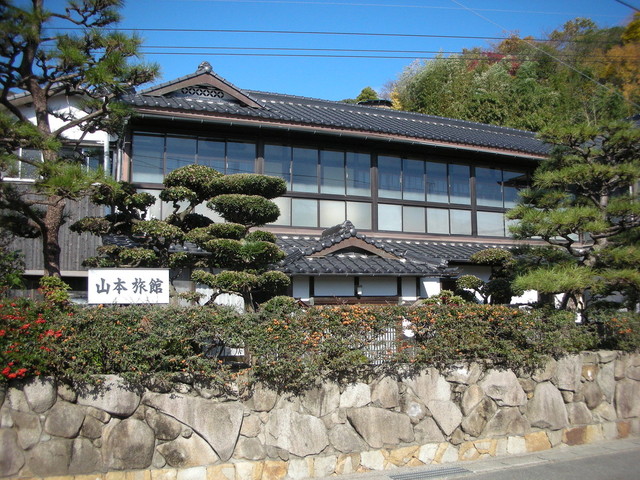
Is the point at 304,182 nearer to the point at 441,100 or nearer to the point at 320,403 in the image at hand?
the point at 320,403

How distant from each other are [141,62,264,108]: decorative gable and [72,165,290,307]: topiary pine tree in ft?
16.6

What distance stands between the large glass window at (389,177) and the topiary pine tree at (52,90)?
25.4 feet

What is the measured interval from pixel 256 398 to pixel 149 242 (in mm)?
4741

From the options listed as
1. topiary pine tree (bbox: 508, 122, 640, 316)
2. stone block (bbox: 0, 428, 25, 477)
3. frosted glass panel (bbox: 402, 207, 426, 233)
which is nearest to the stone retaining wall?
stone block (bbox: 0, 428, 25, 477)

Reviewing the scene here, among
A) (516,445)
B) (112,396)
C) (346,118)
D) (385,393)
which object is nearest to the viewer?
(112,396)

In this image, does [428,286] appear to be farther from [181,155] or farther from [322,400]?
[181,155]

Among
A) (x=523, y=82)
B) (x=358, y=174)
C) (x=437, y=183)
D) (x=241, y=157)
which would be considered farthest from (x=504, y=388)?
(x=523, y=82)

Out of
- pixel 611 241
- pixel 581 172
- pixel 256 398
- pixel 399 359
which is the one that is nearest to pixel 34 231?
pixel 256 398

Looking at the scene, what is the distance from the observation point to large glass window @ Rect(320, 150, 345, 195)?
15336 millimetres

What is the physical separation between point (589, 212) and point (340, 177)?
716 centimetres

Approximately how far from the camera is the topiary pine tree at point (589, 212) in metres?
9.98

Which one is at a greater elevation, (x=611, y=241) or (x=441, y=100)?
(x=441, y=100)

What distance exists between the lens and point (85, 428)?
693 centimetres

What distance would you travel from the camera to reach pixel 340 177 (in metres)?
15.5
